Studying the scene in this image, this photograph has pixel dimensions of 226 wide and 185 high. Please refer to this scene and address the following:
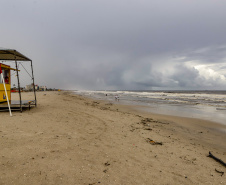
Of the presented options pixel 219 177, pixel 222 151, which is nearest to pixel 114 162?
pixel 219 177

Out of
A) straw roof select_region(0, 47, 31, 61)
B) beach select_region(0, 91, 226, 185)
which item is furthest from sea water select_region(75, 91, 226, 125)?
straw roof select_region(0, 47, 31, 61)

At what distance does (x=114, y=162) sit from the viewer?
4.37 m

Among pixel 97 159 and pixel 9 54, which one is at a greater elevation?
pixel 9 54

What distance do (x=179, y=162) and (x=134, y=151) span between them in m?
1.56

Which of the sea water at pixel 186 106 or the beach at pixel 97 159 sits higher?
the beach at pixel 97 159

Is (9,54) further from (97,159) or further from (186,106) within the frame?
(186,106)

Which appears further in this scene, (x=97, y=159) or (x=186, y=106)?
(x=186, y=106)

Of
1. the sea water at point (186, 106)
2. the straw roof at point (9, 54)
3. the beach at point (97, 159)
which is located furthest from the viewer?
the sea water at point (186, 106)

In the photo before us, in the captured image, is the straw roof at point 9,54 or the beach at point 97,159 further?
the straw roof at point 9,54

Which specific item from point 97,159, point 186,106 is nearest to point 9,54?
point 97,159

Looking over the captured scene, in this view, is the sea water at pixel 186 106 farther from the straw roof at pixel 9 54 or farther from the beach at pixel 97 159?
the straw roof at pixel 9 54

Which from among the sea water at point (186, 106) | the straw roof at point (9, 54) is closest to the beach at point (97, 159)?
the straw roof at point (9, 54)

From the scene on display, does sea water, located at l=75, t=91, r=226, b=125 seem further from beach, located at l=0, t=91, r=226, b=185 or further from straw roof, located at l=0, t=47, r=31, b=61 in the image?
straw roof, located at l=0, t=47, r=31, b=61

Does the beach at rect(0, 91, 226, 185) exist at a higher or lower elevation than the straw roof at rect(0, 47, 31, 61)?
lower
